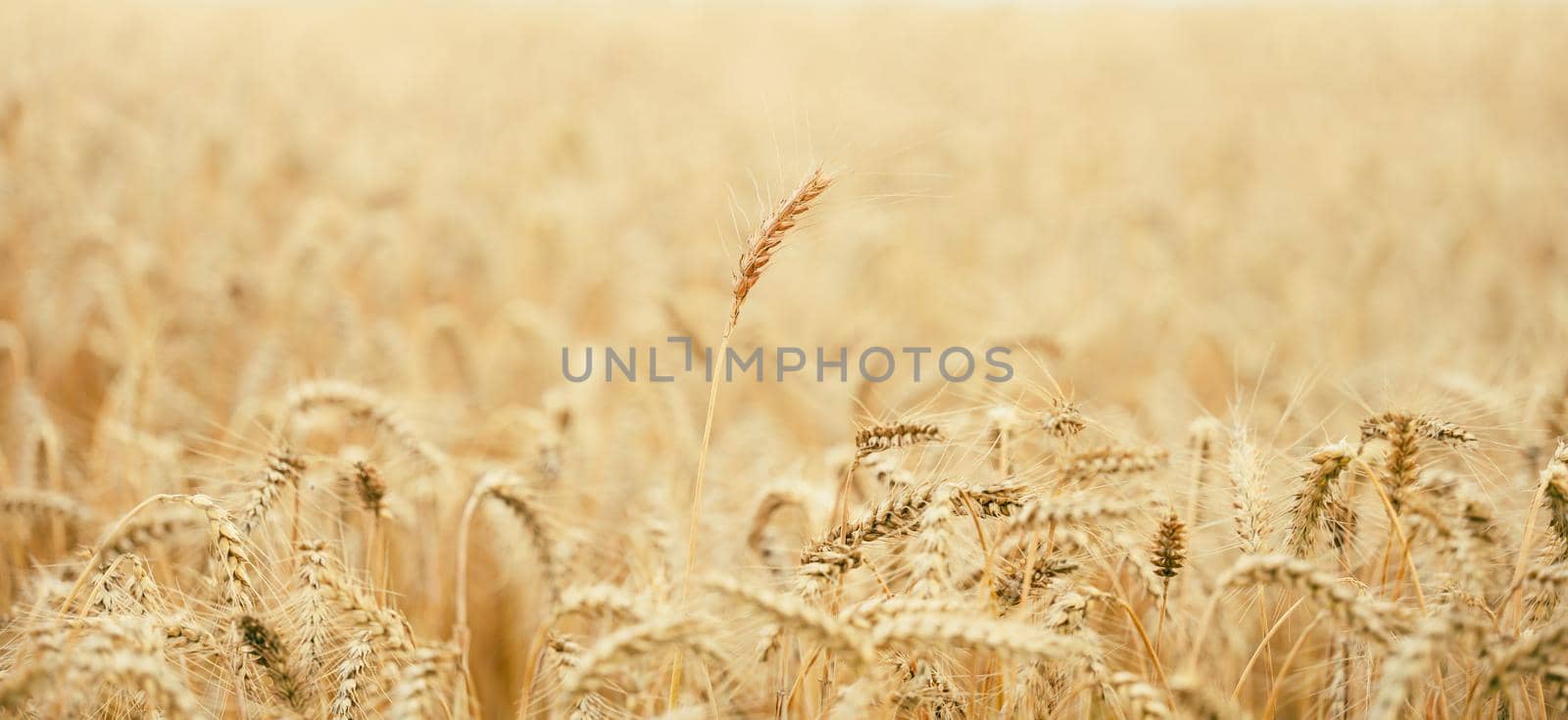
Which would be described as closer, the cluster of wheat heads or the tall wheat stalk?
the cluster of wheat heads

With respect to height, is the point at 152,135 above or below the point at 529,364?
above

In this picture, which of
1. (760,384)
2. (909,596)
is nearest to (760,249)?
(909,596)

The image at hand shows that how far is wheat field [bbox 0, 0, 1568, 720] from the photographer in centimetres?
139

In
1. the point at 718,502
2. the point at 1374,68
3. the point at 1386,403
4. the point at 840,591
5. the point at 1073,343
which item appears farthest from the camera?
the point at 1374,68

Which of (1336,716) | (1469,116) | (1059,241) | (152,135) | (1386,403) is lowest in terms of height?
(1336,716)

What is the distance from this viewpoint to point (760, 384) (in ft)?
14.7

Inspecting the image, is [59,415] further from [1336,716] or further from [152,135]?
[1336,716]

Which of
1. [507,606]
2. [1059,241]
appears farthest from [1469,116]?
[507,606]

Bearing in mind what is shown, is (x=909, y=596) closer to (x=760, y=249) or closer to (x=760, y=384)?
(x=760, y=249)

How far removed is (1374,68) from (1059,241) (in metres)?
9.01

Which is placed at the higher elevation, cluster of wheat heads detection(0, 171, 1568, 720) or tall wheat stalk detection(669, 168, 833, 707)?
tall wheat stalk detection(669, 168, 833, 707)

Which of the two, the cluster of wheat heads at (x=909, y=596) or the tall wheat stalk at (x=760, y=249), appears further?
the tall wheat stalk at (x=760, y=249)

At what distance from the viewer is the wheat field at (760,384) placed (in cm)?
139

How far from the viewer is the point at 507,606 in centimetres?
299
